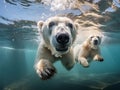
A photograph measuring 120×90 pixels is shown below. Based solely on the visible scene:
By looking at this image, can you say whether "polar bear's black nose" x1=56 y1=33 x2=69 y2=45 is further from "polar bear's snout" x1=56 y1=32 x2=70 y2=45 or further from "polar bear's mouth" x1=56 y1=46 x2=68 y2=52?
"polar bear's mouth" x1=56 y1=46 x2=68 y2=52

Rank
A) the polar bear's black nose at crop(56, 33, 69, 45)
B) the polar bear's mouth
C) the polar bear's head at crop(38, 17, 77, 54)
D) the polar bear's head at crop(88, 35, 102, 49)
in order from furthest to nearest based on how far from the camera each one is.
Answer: the polar bear's head at crop(88, 35, 102, 49) < the polar bear's mouth < the polar bear's head at crop(38, 17, 77, 54) < the polar bear's black nose at crop(56, 33, 69, 45)

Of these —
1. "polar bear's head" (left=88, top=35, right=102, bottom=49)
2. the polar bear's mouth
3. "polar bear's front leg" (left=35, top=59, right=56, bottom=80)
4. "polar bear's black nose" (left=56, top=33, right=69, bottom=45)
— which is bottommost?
"polar bear's head" (left=88, top=35, right=102, bottom=49)

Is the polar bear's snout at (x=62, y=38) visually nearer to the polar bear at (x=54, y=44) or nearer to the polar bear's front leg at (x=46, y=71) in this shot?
the polar bear at (x=54, y=44)

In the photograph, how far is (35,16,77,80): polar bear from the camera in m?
4.22

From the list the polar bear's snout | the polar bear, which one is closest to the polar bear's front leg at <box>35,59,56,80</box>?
the polar bear

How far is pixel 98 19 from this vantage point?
57.5 feet

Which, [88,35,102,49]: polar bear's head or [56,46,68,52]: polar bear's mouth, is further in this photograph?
[88,35,102,49]: polar bear's head

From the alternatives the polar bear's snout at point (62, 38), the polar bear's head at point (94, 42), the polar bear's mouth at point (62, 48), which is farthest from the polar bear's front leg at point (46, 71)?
the polar bear's head at point (94, 42)

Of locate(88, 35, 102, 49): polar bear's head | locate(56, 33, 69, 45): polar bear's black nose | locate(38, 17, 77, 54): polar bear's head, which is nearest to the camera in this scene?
locate(56, 33, 69, 45): polar bear's black nose

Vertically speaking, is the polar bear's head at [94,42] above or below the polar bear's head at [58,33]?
below

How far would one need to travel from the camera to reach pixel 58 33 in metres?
4.24

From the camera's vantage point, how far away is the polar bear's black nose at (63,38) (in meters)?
4.12

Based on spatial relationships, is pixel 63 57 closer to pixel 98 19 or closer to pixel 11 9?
pixel 11 9

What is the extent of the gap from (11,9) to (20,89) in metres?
6.66
